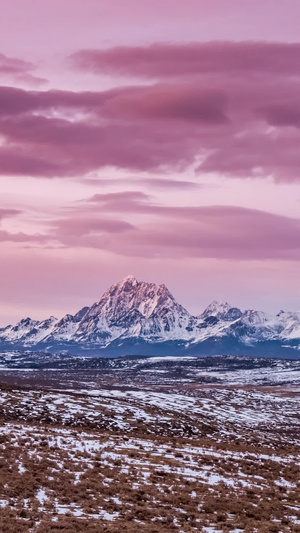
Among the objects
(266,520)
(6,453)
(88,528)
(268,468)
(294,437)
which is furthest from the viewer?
(294,437)

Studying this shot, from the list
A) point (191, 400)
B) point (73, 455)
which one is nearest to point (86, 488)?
point (73, 455)

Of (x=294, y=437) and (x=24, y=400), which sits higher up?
(x=24, y=400)

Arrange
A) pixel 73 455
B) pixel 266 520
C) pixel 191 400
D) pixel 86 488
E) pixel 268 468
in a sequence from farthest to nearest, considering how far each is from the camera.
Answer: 1. pixel 191 400
2. pixel 268 468
3. pixel 73 455
4. pixel 86 488
5. pixel 266 520

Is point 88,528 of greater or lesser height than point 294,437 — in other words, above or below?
above

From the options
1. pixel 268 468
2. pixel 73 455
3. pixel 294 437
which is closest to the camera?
pixel 73 455

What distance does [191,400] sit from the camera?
96250mm

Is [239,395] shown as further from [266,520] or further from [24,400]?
[266,520]

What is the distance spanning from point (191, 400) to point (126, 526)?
76.1 metres

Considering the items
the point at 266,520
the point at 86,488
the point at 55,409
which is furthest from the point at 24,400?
the point at 266,520

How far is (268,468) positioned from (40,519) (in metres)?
19.7

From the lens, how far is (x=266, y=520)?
24.5 meters

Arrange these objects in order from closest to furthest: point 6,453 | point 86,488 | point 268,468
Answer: point 86,488, point 6,453, point 268,468

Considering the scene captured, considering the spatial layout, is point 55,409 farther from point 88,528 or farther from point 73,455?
point 88,528

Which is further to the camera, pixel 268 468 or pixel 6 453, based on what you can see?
pixel 268 468
